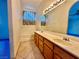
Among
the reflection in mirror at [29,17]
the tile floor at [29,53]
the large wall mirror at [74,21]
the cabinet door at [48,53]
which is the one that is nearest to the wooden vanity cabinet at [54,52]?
the cabinet door at [48,53]

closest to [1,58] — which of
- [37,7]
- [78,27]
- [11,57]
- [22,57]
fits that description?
[11,57]

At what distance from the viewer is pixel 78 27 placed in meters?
2.21

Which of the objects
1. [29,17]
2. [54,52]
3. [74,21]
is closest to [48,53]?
[54,52]

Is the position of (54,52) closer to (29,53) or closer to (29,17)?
(29,53)

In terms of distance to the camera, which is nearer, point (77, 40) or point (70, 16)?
point (77, 40)

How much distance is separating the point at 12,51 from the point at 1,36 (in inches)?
162

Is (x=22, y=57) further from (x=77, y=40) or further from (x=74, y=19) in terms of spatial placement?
(x=74, y=19)

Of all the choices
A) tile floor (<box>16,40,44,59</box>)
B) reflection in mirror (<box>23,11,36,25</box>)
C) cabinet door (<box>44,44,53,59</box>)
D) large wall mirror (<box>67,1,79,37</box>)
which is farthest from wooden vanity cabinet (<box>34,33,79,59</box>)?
reflection in mirror (<box>23,11,36,25</box>)

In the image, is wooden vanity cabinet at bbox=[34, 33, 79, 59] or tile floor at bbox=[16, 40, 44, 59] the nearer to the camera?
wooden vanity cabinet at bbox=[34, 33, 79, 59]

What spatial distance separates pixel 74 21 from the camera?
2.45 m

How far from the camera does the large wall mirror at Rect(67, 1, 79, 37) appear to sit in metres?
2.30

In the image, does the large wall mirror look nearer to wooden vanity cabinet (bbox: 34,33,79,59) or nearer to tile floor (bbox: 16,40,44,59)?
wooden vanity cabinet (bbox: 34,33,79,59)

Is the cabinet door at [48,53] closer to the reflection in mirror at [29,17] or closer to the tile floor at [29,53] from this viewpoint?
the tile floor at [29,53]

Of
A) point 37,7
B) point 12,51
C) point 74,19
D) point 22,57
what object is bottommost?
point 22,57
